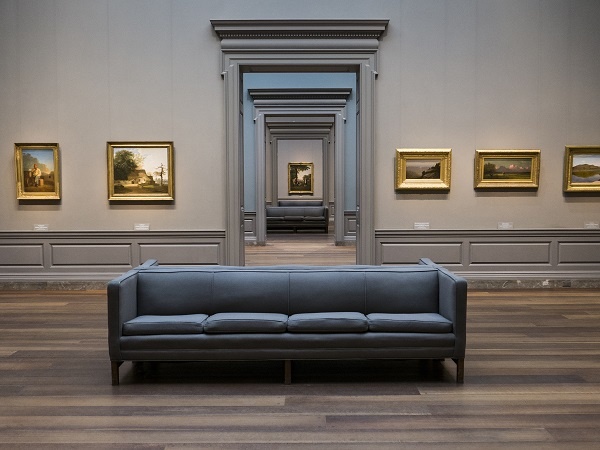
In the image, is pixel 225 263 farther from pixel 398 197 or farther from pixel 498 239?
pixel 498 239

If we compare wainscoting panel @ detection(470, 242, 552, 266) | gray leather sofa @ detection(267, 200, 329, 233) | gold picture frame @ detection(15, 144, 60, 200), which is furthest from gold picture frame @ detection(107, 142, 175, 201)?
gray leather sofa @ detection(267, 200, 329, 233)

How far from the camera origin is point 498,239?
35.7 ft

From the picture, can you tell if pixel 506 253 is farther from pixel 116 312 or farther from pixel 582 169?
pixel 116 312

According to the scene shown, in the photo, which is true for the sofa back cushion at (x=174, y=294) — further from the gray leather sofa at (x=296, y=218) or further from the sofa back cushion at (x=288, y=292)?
the gray leather sofa at (x=296, y=218)

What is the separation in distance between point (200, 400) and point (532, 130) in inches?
338

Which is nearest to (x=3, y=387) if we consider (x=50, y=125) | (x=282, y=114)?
(x=50, y=125)

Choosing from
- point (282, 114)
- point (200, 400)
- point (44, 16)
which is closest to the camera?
point (200, 400)

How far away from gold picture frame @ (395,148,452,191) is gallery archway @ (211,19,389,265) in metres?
0.59

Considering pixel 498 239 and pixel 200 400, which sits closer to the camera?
pixel 200 400

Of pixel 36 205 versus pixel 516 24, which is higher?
pixel 516 24

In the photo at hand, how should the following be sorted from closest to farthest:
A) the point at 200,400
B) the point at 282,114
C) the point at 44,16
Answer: the point at 200,400, the point at 44,16, the point at 282,114

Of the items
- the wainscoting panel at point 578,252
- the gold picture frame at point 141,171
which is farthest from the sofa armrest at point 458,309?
the gold picture frame at point 141,171

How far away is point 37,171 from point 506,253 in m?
9.33

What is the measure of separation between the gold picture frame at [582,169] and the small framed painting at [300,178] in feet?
70.2
